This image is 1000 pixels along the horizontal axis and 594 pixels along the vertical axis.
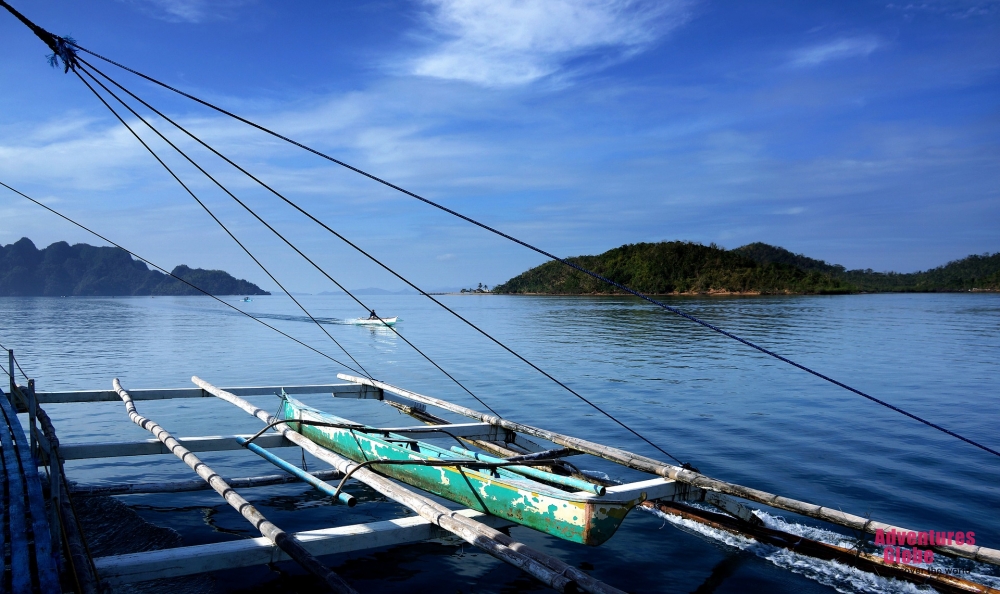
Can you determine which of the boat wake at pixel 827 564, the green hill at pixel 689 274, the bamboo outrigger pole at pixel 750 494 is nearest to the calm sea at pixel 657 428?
the boat wake at pixel 827 564

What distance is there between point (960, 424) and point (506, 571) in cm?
1264

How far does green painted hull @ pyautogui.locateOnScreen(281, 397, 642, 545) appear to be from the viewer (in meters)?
5.66

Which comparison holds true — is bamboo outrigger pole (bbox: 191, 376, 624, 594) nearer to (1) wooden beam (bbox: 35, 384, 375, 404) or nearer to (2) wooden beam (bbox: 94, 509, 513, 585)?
(2) wooden beam (bbox: 94, 509, 513, 585)

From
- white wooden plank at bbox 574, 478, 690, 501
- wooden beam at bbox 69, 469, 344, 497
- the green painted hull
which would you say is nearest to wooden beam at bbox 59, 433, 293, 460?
wooden beam at bbox 69, 469, 344, 497

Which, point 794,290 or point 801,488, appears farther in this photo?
point 794,290

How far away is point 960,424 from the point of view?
13.6 metres

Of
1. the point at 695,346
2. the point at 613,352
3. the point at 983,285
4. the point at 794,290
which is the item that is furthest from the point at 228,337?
the point at 983,285

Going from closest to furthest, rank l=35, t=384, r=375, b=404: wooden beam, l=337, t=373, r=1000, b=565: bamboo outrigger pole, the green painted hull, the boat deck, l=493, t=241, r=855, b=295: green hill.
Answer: the boat deck
l=337, t=373, r=1000, b=565: bamboo outrigger pole
the green painted hull
l=35, t=384, r=375, b=404: wooden beam
l=493, t=241, r=855, b=295: green hill

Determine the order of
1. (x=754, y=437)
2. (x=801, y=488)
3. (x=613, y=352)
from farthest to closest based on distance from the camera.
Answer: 1. (x=613, y=352)
2. (x=754, y=437)
3. (x=801, y=488)

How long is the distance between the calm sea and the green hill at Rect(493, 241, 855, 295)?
101136 millimetres

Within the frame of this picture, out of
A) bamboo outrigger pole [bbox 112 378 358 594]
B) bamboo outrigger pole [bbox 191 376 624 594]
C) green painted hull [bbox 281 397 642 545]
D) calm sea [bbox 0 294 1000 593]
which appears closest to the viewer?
bamboo outrigger pole [bbox 112 378 358 594]

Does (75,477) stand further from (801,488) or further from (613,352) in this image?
(613,352)

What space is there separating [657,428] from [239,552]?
10.5 metres

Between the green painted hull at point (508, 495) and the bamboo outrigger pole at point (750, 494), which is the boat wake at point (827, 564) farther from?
the green painted hull at point (508, 495)
